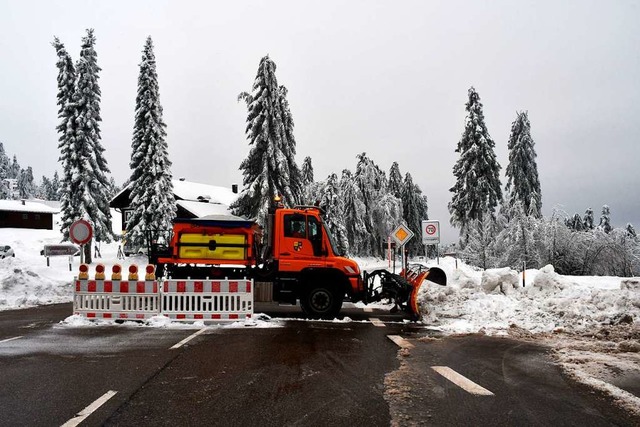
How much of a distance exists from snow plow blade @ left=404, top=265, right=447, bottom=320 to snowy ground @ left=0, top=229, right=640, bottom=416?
37cm

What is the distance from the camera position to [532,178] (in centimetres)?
4681

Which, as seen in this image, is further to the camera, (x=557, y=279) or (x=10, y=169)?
(x=10, y=169)

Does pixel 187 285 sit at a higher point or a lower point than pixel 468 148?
lower

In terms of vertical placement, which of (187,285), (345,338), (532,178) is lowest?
(345,338)

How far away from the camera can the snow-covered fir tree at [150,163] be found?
3731 cm

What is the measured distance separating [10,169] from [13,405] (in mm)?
148616

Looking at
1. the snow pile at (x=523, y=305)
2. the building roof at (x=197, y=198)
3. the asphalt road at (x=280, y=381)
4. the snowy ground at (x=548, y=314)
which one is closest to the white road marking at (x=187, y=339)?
the asphalt road at (x=280, y=381)

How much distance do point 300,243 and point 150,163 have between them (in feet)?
91.8

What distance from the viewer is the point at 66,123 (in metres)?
35.9

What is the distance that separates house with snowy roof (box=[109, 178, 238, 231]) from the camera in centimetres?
4838

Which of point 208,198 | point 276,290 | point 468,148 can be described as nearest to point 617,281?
point 276,290

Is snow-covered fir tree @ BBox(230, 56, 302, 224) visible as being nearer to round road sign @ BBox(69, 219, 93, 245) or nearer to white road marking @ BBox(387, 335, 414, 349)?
round road sign @ BBox(69, 219, 93, 245)

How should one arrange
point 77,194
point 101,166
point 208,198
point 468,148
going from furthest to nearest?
1. point 208,198
2. point 468,148
3. point 101,166
4. point 77,194

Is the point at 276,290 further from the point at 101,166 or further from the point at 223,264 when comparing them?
the point at 101,166
